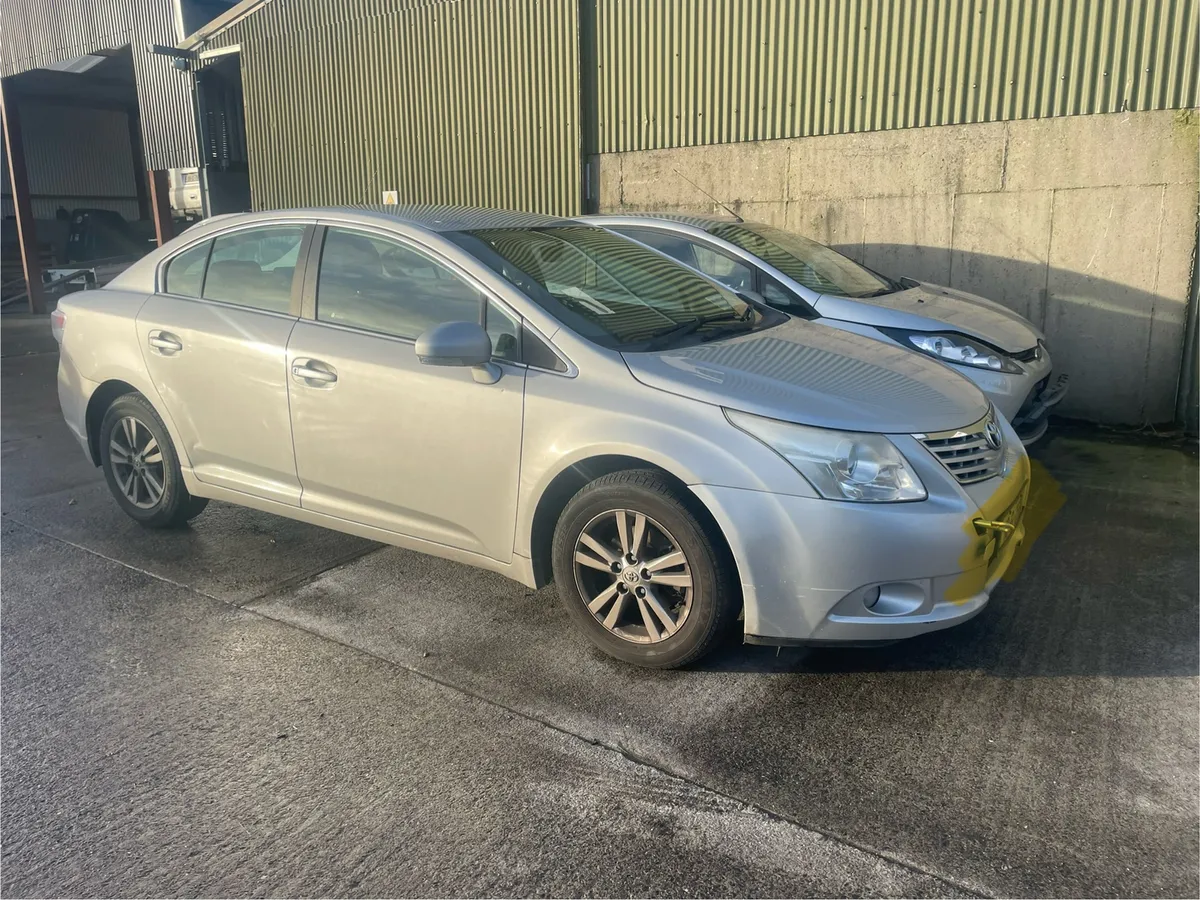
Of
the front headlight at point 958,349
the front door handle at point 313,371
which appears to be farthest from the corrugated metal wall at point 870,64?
the front door handle at point 313,371

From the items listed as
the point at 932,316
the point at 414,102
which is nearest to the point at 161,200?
the point at 414,102

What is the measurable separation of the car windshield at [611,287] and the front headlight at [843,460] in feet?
2.38

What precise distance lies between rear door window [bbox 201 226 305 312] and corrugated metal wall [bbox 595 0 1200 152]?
5.99 metres

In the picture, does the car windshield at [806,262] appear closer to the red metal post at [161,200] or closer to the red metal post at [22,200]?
the red metal post at [161,200]

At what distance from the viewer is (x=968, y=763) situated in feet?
9.81

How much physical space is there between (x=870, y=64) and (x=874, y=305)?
347cm

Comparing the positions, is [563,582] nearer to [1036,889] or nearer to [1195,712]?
[1036,889]

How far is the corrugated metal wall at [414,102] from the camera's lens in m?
10.7

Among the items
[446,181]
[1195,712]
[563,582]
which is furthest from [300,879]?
[446,181]

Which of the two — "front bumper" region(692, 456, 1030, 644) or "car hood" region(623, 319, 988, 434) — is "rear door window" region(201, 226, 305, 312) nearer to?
"car hood" region(623, 319, 988, 434)

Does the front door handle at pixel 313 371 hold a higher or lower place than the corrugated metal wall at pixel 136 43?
lower

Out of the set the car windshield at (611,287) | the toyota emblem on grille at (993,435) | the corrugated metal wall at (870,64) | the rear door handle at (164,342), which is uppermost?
the corrugated metal wall at (870,64)

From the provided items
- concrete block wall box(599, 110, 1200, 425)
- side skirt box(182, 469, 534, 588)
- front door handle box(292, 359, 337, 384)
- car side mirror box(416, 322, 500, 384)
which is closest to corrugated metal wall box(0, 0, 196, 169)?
concrete block wall box(599, 110, 1200, 425)

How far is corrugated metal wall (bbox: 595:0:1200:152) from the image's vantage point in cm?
741
